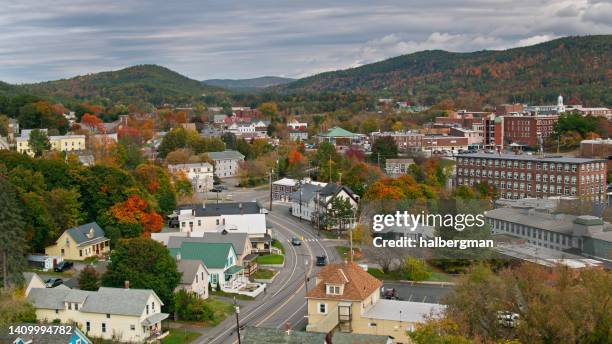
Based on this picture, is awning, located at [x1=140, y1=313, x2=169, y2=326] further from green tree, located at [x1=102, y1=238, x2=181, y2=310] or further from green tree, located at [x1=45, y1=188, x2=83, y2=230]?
green tree, located at [x1=45, y1=188, x2=83, y2=230]

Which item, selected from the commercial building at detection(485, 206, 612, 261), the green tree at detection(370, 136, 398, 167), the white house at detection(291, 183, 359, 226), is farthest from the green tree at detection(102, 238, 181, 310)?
the green tree at detection(370, 136, 398, 167)

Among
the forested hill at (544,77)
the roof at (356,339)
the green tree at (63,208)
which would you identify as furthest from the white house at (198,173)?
the forested hill at (544,77)

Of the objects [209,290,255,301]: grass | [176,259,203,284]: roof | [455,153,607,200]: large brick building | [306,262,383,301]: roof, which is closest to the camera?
[306,262,383,301]: roof

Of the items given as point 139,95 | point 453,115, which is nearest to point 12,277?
point 453,115

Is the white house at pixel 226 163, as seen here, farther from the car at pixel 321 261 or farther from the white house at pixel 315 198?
the car at pixel 321 261

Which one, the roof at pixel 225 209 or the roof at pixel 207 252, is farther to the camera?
the roof at pixel 225 209

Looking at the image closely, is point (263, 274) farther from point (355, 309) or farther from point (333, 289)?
point (355, 309)

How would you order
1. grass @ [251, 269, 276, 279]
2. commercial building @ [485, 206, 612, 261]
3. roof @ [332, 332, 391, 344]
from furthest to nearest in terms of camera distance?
1. grass @ [251, 269, 276, 279]
2. commercial building @ [485, 206, 612, 261]
3. roof @ [332, 332, 391, 344]
